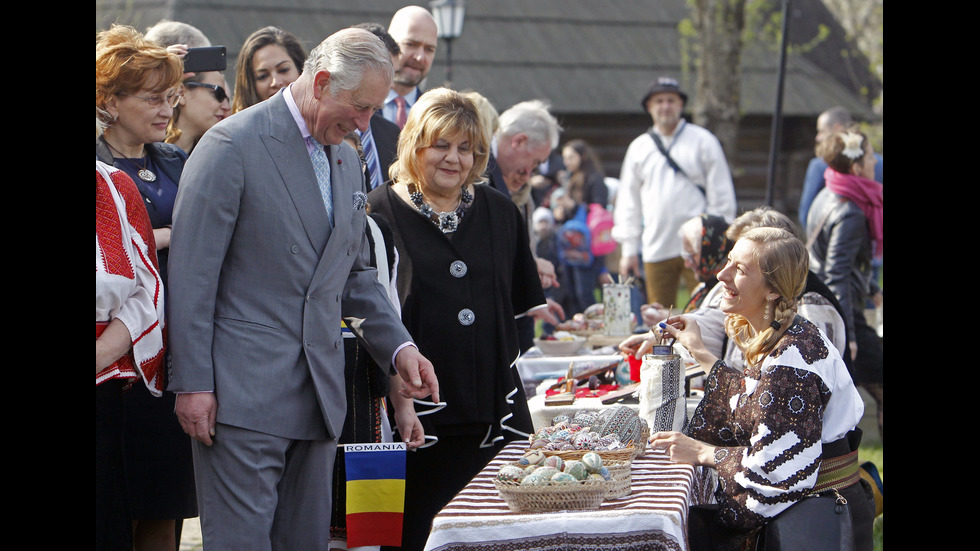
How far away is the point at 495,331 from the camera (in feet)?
11.1

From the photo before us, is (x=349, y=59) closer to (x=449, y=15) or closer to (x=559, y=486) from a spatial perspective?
(x=559, y=486)

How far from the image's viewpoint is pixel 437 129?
3.31 m

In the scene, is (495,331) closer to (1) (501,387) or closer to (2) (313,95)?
(1) (501,387)

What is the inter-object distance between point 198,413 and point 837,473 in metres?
1.61

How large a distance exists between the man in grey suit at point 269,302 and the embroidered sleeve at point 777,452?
40.9 inches

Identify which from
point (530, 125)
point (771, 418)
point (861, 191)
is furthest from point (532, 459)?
point (861, 191)

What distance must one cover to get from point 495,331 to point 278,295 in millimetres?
984

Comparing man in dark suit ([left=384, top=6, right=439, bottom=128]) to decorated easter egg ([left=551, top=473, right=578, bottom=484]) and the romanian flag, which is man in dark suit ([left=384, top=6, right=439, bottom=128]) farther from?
decorated easter egg ([left=551, top=473, right=578, bottom=484])

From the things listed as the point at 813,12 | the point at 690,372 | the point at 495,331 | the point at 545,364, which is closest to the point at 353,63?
the point at 495,331

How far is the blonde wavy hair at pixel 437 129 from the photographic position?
333 centimetres

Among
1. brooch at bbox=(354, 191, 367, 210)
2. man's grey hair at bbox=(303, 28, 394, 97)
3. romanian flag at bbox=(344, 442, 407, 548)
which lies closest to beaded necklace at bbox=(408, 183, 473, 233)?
brooch at bbox=(354, 191, 367, 210)

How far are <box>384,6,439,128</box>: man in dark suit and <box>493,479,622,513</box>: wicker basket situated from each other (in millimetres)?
2702

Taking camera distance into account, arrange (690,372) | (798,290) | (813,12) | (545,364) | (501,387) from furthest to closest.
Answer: (813,12) → (545,364) → (690,372) → (501,387) → (798,290)

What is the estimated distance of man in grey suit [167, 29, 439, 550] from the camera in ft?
8.27
